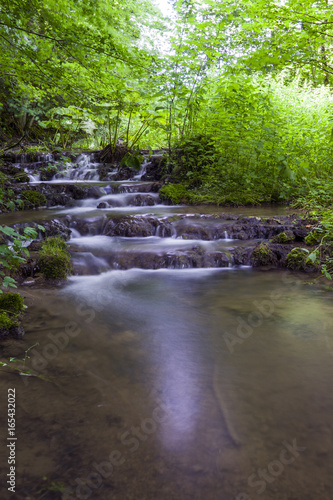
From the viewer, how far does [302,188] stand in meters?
6.77

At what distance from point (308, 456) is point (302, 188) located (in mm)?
6155

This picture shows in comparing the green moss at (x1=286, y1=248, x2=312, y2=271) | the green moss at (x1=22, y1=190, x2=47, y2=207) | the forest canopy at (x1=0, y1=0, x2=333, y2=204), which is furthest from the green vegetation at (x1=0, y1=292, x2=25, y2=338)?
the green moss at (x1=22, y1=190, x2=47, y2=207)

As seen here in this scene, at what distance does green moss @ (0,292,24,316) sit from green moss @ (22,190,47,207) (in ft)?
18.0

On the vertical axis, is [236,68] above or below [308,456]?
above

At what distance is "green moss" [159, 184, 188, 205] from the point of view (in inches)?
335

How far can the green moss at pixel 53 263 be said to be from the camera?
4.17 m

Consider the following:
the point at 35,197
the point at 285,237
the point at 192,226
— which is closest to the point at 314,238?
the point at 285,237

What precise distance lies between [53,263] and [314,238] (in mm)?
3856

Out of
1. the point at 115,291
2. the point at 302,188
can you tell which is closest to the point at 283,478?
the point at 115,291

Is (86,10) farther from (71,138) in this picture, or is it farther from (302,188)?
(71,138)

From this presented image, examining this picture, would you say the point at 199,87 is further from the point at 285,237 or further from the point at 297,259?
the point at 297,259

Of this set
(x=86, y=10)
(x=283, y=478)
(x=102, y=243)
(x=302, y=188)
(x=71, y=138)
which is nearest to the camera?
(x=283, y=478)

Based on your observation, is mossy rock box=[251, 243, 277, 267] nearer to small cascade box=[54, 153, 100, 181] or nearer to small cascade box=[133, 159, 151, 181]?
small cascade box=[133, 159, 151, 181]

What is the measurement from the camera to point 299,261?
14.6 feet
